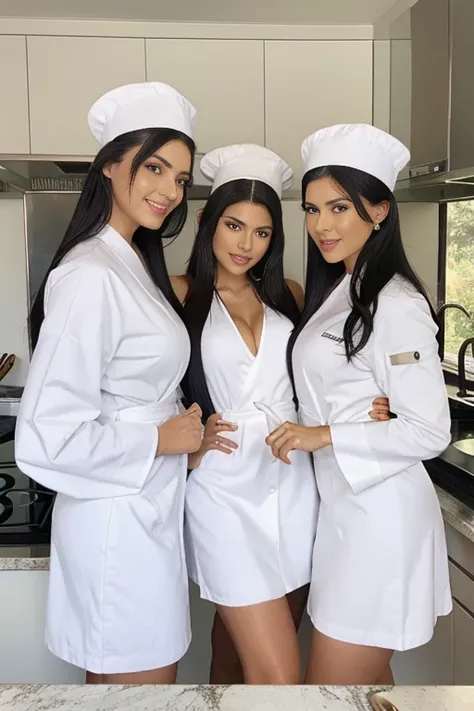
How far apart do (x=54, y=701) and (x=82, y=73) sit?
204 centimetres

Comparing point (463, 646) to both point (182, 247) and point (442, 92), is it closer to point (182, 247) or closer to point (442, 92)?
point (442, 92)

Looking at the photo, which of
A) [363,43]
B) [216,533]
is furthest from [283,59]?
[216,533]

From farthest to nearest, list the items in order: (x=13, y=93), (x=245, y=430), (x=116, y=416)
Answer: (x=13, y=93) < (x=245, y=430) < (x=116, y=416)

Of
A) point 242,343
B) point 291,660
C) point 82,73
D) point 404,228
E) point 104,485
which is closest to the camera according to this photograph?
point 104,485

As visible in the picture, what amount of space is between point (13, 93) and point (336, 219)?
1.39 metres

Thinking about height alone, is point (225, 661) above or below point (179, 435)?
below

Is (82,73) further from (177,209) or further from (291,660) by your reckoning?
(291,660)

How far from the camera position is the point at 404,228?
8.14 feet

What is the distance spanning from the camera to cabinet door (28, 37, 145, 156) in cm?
222

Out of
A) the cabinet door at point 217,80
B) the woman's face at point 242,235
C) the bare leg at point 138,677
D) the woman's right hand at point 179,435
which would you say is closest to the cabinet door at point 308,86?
the cabinet door at point 217,80

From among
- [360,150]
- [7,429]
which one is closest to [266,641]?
[360,150]

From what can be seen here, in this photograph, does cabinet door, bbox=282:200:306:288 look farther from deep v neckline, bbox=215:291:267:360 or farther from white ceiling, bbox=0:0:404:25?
deep v neckline, bbox=215:291:267:360

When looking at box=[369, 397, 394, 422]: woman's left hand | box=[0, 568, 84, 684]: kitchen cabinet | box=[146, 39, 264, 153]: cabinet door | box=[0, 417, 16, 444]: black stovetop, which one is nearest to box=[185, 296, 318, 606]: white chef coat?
box=[369, 397, 394, 422]: woman's left hand

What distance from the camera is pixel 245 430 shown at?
144 centimetres
